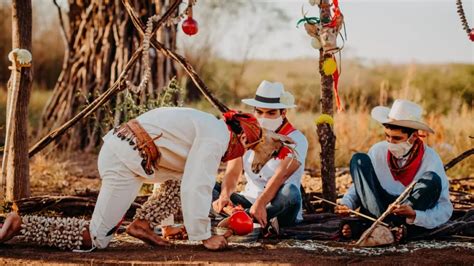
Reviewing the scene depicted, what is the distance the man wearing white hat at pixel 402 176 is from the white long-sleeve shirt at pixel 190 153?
4.00 ft

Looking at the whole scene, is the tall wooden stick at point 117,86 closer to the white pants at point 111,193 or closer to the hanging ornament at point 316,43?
the hanging ornament at point 316,43

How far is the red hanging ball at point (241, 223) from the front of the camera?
5934 millimetres

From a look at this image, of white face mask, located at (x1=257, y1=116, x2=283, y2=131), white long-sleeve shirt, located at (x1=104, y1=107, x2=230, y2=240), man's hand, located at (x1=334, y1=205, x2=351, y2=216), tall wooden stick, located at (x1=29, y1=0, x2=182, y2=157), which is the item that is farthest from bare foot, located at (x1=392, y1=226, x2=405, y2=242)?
tall wooden stick, located at (x1=29, y1=0, x2=182, y2=157)

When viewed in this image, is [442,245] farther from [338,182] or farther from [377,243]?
[338,182]

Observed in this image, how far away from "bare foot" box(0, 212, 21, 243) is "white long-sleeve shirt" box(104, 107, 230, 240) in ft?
2.38

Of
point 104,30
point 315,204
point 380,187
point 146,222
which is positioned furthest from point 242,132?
point 104,30

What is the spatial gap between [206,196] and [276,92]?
1.39 meters

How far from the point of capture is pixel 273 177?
6336 mm

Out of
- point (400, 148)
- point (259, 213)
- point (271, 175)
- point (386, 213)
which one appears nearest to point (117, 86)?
point (271, 175)

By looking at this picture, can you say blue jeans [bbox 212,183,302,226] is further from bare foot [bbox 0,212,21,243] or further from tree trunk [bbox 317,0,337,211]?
bare foot [bbox 0,212,21,243]

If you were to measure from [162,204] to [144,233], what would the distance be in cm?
22

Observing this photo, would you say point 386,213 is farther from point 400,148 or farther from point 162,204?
point 162,204

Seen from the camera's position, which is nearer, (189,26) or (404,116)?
(404,116)

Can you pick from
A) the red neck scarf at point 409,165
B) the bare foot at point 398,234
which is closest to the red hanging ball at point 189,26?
the red neck scarf at point 409,165
